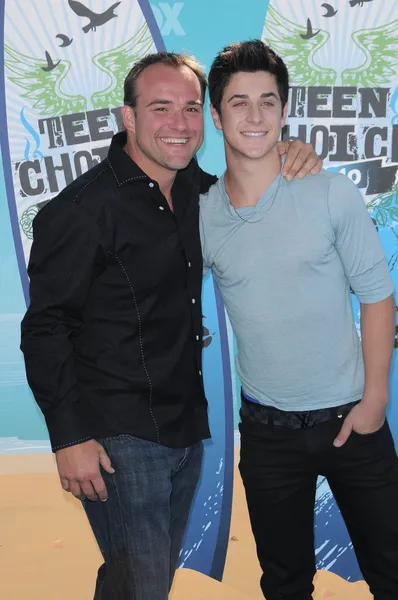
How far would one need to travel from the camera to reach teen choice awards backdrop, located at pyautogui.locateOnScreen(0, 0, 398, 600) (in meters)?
2.12

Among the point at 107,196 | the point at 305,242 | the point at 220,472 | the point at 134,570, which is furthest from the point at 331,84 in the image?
the point at 134,570

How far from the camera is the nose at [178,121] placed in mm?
1550

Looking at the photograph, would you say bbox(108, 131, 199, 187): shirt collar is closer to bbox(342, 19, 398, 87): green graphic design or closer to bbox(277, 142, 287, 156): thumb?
bbox(277, 142, 287, 156): thumb

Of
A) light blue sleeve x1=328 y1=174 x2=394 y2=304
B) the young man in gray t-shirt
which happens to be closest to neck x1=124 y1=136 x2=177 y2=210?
the young man in gray t-shirt

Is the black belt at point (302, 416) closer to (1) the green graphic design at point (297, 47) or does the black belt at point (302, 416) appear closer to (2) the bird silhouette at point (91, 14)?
(1) the green graphic design at point (297, 47)

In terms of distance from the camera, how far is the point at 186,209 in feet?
5.40

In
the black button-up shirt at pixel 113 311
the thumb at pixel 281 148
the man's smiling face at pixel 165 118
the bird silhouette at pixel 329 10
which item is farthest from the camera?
the bird silhouette at pixel 329 10

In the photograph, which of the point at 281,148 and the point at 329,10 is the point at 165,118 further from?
the point at 329,10

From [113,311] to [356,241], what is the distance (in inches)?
21.4

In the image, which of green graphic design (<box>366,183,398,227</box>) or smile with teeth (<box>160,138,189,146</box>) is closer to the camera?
smile with teeth (<box>160,138,189,146</box>)

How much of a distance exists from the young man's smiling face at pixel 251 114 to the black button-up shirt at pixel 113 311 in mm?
215

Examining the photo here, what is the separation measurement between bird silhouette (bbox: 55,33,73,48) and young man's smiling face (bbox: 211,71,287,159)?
782 mm

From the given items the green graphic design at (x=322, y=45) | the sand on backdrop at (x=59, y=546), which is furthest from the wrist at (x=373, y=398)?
the green graphic design at (x=322, y=45)

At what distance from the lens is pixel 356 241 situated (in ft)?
4.94
